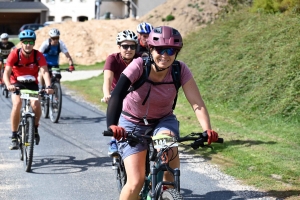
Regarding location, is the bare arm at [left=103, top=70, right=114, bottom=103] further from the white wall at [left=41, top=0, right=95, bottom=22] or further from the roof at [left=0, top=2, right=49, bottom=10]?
the white wall at [left=41, top=0, right=95, bottom=22]

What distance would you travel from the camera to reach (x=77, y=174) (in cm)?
886

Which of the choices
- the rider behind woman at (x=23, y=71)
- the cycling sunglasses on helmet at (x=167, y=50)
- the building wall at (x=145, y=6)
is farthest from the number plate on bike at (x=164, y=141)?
the building wall at (x=145, y=6)

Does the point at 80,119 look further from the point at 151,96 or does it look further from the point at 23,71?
the point at 151,96

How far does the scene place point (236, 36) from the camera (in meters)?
18.9

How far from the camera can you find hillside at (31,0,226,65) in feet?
111

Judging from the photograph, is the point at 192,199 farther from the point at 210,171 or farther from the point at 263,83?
the point at 263,83

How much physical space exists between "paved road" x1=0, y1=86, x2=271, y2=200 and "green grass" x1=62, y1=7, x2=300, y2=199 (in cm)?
35

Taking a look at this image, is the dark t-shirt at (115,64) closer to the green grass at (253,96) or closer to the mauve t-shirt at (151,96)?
the green grass at (253,96)

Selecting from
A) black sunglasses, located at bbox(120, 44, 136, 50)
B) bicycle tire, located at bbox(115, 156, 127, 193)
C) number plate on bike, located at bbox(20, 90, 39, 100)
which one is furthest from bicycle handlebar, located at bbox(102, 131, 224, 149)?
number plate on bike, located at bbox(20, 90, 39, 100)

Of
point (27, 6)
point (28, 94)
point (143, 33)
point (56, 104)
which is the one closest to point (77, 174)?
point (28, 94)

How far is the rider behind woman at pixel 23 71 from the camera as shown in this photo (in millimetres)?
9625

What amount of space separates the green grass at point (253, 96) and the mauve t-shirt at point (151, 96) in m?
2.30

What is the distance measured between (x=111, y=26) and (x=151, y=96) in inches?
1399

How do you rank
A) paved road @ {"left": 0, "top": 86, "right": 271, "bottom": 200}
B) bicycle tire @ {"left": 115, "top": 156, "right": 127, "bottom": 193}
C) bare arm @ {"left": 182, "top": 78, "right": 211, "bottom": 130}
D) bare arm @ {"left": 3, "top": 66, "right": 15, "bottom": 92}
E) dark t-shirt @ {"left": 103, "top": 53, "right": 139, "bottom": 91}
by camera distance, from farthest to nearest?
1. bare arm @ {"left": 3, "top": 66, "right": 15, "bottom": 92}
2. dark t-shirt @ {"left": 103, "top": 53, "right": 139, "bottom": 91}
3. paved road @ {"left": 0, "top": 86, "right": 271, "bottom": 200}
4. bicycle tire @ {"left": 115, "top": 156, "right": 127, "bottom": 193}
5. bare arm @ {"left": 182, "top": 78, "right": 211, "bottom": 130}
